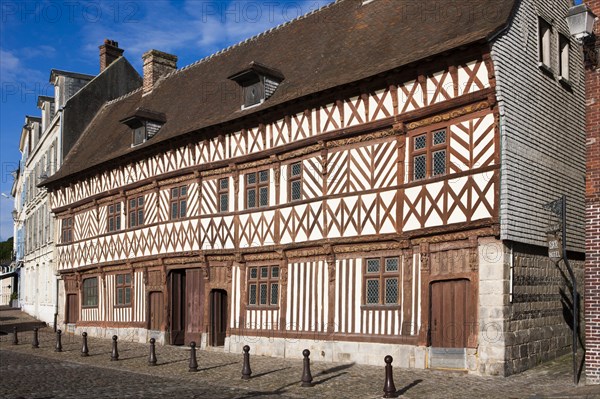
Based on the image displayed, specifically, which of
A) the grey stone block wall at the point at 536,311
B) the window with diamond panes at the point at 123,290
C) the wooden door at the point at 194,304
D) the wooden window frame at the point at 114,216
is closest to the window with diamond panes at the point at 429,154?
the grey stone block wall at the point at 536,311

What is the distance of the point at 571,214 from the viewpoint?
50.2 feet

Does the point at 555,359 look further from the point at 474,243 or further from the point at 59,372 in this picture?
the point at 59,372

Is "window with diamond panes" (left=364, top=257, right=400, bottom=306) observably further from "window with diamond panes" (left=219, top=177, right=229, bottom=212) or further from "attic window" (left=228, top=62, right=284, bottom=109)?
"attic window" (left=228, top=62, right=284, bottom=109)

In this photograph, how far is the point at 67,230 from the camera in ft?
89.3

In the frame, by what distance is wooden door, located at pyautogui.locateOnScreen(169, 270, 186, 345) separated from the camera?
68.6 feet

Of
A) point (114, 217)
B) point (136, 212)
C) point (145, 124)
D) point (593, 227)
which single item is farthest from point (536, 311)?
point (114, 217)

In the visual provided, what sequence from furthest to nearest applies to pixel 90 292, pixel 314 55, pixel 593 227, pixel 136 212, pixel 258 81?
pixel 90 292 → pixel 136 212 → pixel 314 55 → pixel 258 81 → pixel 593 227

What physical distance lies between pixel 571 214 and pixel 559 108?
224cm

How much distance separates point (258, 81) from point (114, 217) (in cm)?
848

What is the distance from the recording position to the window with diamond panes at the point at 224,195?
18.8 m

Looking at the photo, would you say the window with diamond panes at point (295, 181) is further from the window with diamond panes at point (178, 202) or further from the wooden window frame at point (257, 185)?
the window with diamond panes at point (178, 202)

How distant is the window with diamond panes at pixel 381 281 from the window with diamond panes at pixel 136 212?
31.4 ft

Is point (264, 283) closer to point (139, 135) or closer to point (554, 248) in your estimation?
point (139, 135)

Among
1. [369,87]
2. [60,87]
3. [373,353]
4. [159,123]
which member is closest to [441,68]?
[369,87]
